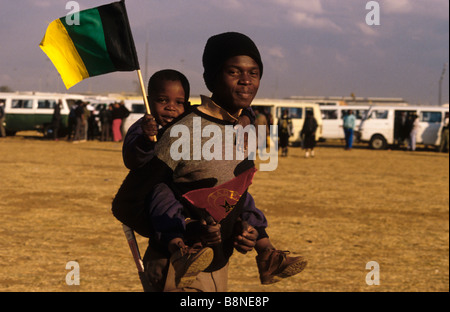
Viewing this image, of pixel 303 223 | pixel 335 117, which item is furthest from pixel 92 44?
pixel 335 117

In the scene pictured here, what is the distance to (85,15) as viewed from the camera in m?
0.81

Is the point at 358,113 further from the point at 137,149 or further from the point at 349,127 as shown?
the point at 137,149

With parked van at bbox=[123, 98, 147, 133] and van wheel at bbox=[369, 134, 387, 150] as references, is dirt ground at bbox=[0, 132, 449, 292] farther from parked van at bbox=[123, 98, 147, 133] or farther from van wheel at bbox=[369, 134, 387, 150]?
parked van at bbox=[123, 98, 147, 133]

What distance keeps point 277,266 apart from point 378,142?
142 ft

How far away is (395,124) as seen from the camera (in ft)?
136

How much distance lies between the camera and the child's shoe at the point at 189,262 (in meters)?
0.80

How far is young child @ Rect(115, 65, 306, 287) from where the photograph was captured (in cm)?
82

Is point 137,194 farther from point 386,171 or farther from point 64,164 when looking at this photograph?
point 386,171

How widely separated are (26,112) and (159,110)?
39.0m

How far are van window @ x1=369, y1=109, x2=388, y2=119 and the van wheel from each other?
1.46 meters

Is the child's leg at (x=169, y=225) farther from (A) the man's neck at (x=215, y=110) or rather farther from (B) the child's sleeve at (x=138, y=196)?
(A) the man's neck at (x=215, y=110)

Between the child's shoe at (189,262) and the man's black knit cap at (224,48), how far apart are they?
23 cm

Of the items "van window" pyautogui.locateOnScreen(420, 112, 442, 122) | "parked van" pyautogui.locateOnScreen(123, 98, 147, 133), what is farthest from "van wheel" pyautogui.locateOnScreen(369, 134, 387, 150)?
"parked van" pyautogui.locateOnScreen(123, 98, 147, 133)
